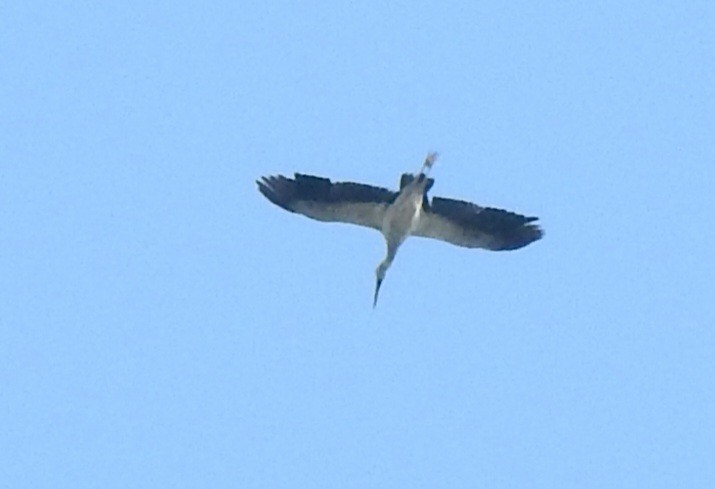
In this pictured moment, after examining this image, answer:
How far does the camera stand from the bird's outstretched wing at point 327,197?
130ft

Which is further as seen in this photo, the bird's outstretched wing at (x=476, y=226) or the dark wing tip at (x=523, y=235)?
the dark wing tip at (x=523, y=235)

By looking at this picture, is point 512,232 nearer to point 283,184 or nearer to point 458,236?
point 458,236

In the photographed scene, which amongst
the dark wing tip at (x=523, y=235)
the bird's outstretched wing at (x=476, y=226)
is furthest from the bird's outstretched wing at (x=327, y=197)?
the dark wing tip at (x=523, y=235)

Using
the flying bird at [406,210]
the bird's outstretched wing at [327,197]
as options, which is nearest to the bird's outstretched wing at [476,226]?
the flying bird at [406,210]

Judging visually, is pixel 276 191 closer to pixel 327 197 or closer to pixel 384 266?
pixel 327 197

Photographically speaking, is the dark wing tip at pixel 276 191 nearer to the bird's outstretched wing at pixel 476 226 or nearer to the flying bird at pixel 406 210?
the flying bird at pixel 406 210

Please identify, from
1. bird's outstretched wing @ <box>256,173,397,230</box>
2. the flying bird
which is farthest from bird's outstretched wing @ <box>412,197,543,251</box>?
bird's outstretched wing @ <box>256,173,397,230</box>

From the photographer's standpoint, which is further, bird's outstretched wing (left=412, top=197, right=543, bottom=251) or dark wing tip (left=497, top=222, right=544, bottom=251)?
dark wing tip (left=497, top=222, right=544, bottom=251)

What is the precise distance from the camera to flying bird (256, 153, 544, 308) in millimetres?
39500

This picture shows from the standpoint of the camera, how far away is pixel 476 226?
39844 millimetres

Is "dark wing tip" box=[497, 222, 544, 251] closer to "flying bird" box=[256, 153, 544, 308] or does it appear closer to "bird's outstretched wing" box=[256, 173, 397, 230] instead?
"flying bird" box=[256, 153, 544, 308]

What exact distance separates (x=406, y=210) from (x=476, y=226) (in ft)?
3.79

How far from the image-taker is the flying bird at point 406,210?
39.5 metres

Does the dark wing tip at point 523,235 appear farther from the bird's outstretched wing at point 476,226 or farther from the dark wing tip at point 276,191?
the dark wing tip at point 276,191
